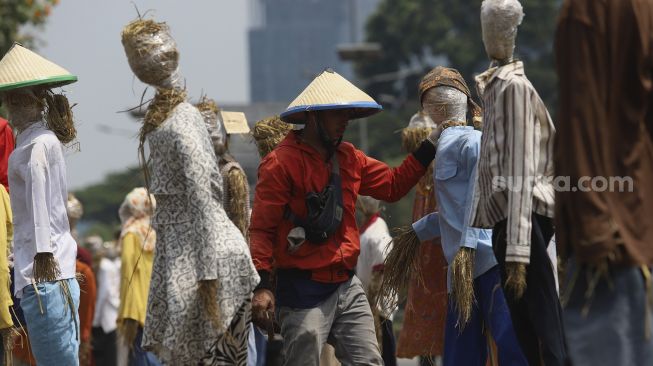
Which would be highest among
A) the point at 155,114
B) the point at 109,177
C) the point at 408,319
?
the point at 155,114

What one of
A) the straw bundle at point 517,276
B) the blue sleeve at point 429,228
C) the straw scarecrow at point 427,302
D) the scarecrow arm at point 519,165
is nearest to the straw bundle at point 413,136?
the straw scarecrow at point 427,302

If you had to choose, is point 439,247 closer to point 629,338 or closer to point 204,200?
point 204,200

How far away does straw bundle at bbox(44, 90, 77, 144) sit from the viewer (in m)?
8.52

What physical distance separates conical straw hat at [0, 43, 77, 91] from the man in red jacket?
1263 mm

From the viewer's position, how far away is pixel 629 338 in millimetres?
5703

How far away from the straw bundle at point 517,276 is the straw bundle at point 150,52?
6.75 feet

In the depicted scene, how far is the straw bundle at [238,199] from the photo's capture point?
10156 millimetres

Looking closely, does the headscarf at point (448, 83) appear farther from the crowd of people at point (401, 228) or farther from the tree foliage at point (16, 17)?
the tree foliage at point (16, 17)

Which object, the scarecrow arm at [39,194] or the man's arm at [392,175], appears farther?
the man's arm at [392,175]

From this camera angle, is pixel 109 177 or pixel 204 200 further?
pixel 109 177

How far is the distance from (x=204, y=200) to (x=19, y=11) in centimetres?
1173

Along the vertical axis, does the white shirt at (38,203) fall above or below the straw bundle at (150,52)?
below

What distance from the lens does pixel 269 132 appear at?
34.3 ft

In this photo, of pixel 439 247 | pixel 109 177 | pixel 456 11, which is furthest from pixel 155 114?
pixel 109 177
